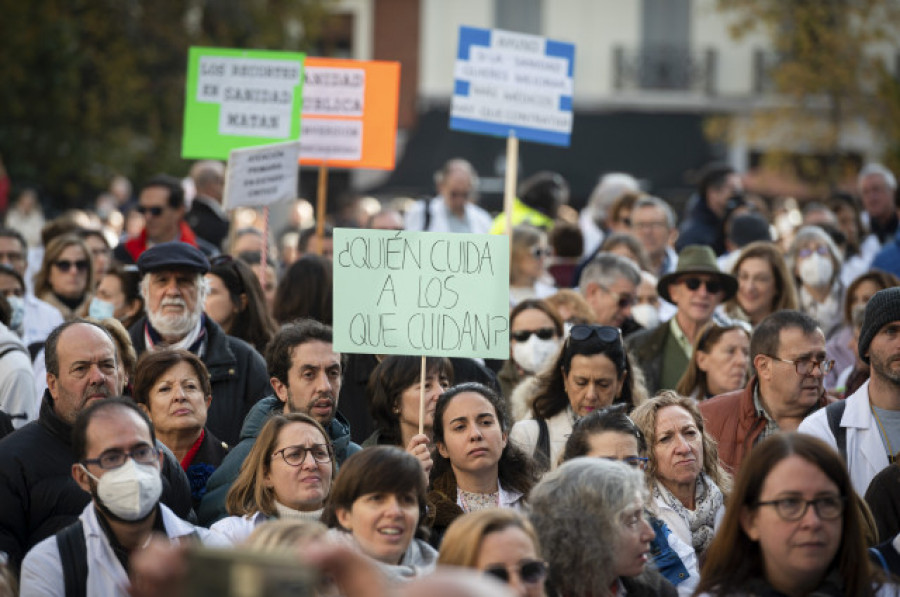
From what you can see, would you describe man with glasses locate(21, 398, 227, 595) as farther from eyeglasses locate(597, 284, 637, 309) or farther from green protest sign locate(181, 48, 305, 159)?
green protest sign locate(181, 48, 305, 159)

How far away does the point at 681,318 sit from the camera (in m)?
9.27

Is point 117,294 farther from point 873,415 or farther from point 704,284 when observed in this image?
point 873,415

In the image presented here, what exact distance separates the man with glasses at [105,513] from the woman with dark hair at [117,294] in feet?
12.4

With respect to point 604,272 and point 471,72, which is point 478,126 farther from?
point 604,272

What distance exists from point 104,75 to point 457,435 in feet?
62.6

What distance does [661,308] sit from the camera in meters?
10.6

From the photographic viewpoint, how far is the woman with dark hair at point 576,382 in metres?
7.44

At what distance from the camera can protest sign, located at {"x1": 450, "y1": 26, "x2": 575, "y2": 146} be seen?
11.6 meters

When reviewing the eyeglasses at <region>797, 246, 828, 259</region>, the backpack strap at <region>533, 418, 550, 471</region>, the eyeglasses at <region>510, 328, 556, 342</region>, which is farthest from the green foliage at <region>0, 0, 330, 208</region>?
the backpack strap at <region>533, 418, 550, 471</region>

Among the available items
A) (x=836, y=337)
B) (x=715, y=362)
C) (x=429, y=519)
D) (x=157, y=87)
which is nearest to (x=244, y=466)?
(x=429, y=519)

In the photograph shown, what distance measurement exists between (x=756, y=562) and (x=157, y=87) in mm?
22733

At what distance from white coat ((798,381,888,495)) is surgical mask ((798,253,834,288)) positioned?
170 inches

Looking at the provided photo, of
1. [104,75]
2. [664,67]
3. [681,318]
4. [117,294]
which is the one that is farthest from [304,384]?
[664,67]

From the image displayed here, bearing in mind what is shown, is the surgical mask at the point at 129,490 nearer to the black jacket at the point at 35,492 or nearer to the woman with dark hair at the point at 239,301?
the black jacket at the point at 35,492
